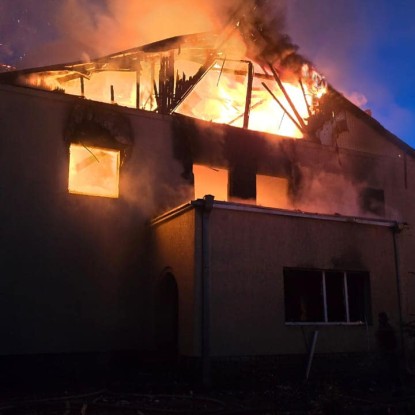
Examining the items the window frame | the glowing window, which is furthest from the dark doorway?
the window frame

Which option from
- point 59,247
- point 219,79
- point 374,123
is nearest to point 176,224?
point 59,247

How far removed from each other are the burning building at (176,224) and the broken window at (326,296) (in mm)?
33

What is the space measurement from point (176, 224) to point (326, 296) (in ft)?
12.2

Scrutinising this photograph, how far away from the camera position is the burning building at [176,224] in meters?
9.66

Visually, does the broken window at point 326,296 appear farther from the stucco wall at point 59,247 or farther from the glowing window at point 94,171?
the glowing window at point 94,171

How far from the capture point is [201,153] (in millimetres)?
12500

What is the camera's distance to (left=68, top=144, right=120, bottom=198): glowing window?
11258 mm

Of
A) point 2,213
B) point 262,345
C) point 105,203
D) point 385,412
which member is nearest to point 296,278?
point 262,345

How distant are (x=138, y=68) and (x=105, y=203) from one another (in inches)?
166

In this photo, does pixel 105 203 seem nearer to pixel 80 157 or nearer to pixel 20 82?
pixel 80 157

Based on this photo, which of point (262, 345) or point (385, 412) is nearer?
point (385, 412)

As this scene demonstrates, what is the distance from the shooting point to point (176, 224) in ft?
33.6

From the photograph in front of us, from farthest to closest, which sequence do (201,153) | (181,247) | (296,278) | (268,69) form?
1. (268,69)
2. (201,153)
3. (296,278)
4. (181,247)

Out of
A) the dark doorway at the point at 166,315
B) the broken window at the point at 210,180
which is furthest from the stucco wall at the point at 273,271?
the broken window at the point at 210,180
